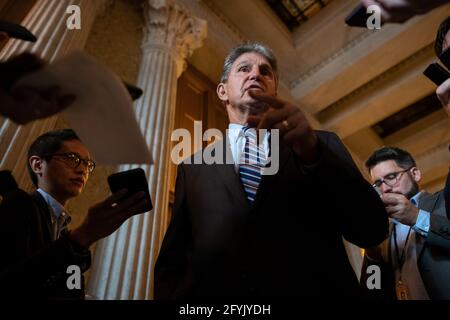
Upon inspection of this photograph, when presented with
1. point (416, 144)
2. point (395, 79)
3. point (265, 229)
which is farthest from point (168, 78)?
point (416, 144)

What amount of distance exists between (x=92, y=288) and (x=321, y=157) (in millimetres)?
2314

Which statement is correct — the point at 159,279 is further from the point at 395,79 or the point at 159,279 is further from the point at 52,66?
the point at 395,79

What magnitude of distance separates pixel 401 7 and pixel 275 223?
654mm

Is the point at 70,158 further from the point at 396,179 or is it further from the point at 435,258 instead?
the point at 396,179

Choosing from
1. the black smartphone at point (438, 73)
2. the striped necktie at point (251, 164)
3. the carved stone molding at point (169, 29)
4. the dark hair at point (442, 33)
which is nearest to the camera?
the black smartphone at point (438, 73)

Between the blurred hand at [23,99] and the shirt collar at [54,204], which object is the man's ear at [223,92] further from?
the blurred hand at [23,99]

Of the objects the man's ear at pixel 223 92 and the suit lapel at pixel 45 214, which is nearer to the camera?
the suit lapel at pixel 45 214

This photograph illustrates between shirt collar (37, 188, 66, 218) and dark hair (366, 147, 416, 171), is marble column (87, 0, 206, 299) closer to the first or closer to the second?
shirt collar (37, 188, 66, 218)

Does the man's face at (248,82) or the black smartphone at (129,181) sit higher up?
the man's face at (248,82)

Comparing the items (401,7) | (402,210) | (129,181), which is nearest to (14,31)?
(129,181)

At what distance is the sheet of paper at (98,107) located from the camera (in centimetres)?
71

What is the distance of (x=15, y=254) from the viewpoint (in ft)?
3.65

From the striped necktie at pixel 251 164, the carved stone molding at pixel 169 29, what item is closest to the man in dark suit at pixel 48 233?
the striped necktie at pixel 251 164

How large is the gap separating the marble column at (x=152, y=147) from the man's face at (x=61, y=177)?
1311 millimetres
